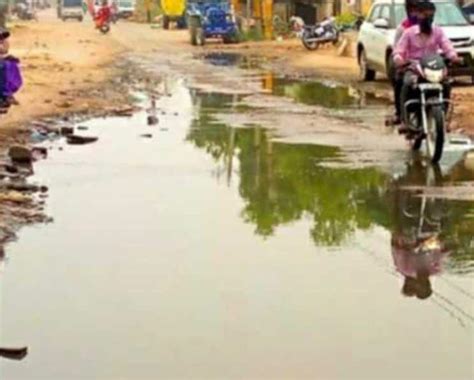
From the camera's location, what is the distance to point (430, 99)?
1312cm

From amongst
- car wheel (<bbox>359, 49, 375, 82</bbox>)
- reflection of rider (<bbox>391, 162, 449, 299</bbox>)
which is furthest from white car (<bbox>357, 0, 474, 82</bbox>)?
reflection of rider (<bbox>391, 162, 449, 299</bbox>)

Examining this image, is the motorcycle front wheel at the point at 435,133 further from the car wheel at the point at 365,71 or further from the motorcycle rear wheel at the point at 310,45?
the motorcycle rear wheel at the point at 310,45

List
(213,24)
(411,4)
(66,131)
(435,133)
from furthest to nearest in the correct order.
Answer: (213,24)
(66,131)
(411,4)
(435,133)

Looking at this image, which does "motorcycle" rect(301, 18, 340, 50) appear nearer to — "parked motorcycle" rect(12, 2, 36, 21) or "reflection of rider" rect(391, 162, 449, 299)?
"reflection of rider" rect(391, 162, 449, 299)

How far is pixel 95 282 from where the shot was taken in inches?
299

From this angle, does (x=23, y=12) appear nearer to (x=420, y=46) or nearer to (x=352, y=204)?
(x=420, y=46)

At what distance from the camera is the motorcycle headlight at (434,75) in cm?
1300

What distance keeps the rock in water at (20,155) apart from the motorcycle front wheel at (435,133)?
4222 millimetres

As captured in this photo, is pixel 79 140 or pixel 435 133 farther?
pixel 79 140

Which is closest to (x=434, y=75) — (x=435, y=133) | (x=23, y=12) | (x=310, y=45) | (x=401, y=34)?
(x=435, y=133)

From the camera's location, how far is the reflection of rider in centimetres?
761

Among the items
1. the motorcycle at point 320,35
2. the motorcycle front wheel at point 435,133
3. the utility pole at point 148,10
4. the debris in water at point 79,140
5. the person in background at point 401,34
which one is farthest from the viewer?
the utility pole at point 148,10

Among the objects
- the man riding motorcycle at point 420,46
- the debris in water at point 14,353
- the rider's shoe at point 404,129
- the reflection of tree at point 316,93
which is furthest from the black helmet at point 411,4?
the debris in water at point 14,353

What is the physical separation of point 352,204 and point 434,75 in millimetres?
3138
